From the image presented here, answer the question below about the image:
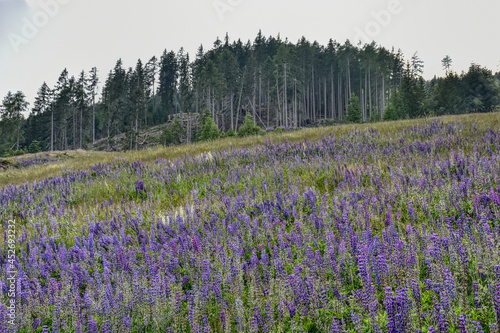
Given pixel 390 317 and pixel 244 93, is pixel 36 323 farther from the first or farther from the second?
pixel 244 93

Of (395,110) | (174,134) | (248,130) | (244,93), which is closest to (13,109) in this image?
(174,134)

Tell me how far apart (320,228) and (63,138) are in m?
112

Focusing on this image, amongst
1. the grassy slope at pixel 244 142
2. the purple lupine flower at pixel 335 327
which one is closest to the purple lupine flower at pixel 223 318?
the purple lupine flower at pixel 335 327

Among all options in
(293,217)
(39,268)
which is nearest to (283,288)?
(293,217)

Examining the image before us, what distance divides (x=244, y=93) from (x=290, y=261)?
90.1m

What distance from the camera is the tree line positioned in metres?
64.1

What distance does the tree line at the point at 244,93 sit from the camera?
64.1 metres

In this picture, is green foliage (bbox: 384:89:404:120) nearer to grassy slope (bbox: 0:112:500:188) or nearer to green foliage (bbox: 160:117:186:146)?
grassy slope (bbox: 0:112:500:188)

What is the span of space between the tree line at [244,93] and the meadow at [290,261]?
2325 inches

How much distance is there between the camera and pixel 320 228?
3.37 meters

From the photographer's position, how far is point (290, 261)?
9.46 feet

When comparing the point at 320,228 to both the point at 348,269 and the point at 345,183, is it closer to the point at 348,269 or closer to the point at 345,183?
the point at 348,269

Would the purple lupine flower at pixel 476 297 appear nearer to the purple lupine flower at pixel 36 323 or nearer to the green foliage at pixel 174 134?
the purple lupine flower at pixel 36 323

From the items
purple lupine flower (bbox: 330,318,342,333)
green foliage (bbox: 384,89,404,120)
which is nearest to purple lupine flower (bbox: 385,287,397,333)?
purple lupine flower (bbox: 330,318,342,333)
